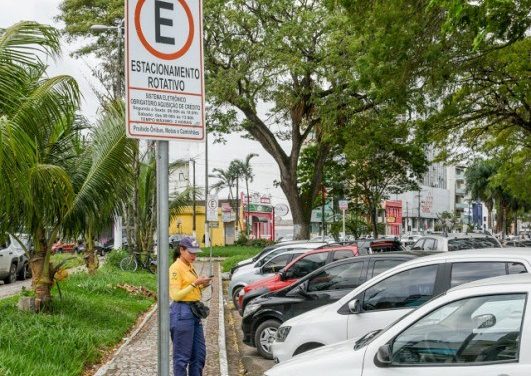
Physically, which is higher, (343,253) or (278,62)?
(278,62)

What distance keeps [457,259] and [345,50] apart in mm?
16686

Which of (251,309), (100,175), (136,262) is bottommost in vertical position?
(251,309)

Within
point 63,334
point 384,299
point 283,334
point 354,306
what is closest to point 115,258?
point 63,334

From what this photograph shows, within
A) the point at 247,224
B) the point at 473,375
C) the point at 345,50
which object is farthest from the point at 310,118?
the point at 247,224

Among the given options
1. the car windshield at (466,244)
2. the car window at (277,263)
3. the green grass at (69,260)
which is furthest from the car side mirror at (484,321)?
the car windshield at (466,244)

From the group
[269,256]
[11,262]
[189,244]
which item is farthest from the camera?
[11,262]

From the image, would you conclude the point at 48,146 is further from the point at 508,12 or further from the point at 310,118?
the point at 310,118

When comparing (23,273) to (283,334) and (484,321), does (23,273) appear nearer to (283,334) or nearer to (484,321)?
(283,334)

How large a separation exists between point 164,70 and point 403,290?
517cm

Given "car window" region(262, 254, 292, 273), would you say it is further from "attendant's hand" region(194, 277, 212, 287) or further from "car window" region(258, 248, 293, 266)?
"attendant's hand" region(194, 277, 212, 287)

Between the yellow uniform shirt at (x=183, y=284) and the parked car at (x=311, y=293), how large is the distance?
3157mm

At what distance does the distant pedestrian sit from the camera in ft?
22.1

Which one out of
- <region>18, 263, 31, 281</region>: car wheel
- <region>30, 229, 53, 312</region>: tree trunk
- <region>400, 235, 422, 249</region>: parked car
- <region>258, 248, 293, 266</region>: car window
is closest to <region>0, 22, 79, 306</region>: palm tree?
<region>30, 229, 53, 312</region>: tree trunk

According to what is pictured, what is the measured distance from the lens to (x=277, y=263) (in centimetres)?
1650
